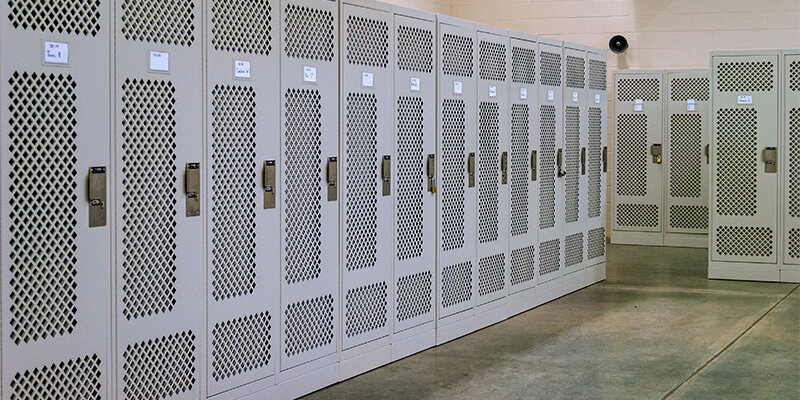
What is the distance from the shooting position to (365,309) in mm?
5301

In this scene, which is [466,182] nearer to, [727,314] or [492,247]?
[492,247]

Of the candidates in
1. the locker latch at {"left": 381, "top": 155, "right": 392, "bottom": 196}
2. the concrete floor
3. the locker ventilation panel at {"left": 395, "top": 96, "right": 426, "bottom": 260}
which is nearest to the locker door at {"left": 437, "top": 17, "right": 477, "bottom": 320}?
the locker ventilation panel at {"left": 395, "top": 96, "right": 426, "bottom": 260}

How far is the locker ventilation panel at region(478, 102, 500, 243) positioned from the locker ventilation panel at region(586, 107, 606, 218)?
2072 mm

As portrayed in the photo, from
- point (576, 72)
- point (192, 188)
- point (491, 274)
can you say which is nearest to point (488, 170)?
point (491, 274)

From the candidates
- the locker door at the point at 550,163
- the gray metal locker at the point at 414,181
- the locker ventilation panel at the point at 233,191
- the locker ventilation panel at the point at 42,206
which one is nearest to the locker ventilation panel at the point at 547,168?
the locker door at the point at 550,163

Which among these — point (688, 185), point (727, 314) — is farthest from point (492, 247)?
point (688, 185)

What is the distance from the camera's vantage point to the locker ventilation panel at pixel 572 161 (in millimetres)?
8094

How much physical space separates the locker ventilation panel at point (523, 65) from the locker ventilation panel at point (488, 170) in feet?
1.46

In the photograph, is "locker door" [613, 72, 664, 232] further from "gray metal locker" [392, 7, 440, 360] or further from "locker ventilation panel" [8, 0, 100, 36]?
"locker ventilation panel" [8, 0, 100, 36]

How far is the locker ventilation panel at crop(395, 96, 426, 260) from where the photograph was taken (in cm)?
562

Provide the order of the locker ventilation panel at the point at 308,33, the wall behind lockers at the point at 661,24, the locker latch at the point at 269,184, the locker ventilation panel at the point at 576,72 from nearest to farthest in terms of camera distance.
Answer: the locker latch at the point at 269,184 → the locker ventilation panel at the point at 308,33 → the locker ventilation panel at the point at 576,72 → the wall behind lockers at the point at 661,24

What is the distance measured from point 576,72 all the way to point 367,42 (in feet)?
11.3

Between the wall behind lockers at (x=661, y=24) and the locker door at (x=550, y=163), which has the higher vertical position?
the wall behind lockers at (x=661, y=24)

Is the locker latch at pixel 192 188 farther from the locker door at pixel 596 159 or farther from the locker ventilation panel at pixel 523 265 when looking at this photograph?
the locker door at pixel 596 159
